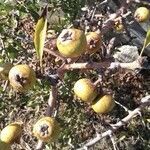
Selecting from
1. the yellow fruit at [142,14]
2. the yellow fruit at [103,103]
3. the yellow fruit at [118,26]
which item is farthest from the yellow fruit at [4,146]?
the yellow fruit at [142,14]

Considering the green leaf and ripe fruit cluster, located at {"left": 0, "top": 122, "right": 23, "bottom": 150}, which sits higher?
the green leaf

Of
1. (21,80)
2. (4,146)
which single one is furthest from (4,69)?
(4,146)

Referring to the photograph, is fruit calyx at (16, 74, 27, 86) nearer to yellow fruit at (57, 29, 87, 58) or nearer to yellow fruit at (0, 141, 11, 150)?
yellow fruit at (57, 29, 87, 58)

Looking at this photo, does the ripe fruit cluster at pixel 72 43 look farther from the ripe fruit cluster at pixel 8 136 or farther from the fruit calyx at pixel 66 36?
the ripe fruit cluster at pixel 8 136

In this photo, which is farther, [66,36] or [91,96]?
[91,96]

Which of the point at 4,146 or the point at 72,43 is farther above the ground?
the point at 72,43

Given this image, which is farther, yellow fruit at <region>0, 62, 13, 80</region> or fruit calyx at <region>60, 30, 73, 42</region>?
yellow fruit at <region>0, 62, 13, 80</region>

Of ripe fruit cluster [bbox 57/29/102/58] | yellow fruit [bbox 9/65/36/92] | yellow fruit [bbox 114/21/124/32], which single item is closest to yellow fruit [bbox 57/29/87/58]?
ripe fruit cluster [bbox 57/29/102/58]

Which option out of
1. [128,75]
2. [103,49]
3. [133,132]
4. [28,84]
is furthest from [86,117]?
[28,84]

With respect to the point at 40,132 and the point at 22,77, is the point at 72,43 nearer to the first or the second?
the point at 22,77

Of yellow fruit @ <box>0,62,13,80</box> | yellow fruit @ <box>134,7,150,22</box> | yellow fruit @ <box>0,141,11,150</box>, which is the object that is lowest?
yellow fruit @ <box>134,7,150,22</box>
